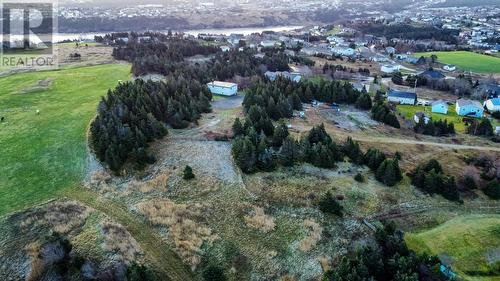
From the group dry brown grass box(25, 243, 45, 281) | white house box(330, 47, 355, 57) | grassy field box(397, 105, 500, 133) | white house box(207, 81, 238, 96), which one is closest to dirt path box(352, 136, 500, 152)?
grassy field box(397, 105, 500, 133)

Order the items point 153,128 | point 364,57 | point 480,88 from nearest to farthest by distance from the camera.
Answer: point 153,128 < point 480,88 < point 364,57

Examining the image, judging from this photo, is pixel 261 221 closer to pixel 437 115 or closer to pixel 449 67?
pixel 437 115

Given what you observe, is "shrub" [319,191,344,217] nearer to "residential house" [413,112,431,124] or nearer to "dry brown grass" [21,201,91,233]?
"dry brown grass" [21,201,91,233]

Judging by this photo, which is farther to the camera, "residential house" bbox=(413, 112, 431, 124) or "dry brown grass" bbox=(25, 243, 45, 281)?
"residential house" bbox=(413, 112, 431, 124)

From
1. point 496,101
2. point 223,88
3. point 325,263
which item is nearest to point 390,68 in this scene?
point 496,101

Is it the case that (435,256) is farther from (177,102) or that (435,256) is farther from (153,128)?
(177,102)

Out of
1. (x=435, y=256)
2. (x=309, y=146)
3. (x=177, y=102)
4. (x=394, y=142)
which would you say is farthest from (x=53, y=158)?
(x=394, y=142)
